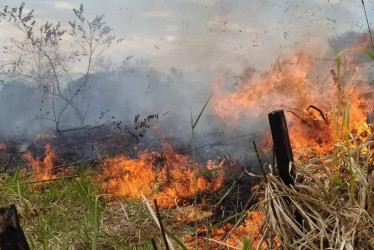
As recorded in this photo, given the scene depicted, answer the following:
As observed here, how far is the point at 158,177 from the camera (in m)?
5.66

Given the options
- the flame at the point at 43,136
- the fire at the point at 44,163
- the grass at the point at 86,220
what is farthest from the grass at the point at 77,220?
the flame at the point at 43,136

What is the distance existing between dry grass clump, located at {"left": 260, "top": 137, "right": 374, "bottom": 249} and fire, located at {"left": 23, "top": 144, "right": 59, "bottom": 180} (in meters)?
5.13

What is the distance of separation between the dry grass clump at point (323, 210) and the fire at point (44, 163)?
16.8ft

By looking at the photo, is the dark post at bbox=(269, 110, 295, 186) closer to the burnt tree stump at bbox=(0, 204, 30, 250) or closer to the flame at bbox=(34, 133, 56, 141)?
the burnt tree stump at bbox=(0, 204, 30, 250)

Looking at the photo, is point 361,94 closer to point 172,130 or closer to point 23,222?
point 172,130

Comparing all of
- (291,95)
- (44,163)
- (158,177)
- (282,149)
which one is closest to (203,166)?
(158,177)

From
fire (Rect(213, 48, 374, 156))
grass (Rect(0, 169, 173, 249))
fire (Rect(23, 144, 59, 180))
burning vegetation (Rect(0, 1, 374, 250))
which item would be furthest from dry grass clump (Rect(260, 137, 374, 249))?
fire (Rect(23, 144, 59, 180))

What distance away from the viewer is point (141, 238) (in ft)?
11.3

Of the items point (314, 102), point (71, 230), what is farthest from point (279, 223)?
point (314, 102)

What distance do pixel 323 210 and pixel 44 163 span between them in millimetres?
6234

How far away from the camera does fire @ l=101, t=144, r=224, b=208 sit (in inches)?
196

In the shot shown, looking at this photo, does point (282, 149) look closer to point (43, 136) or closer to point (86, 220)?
point (86, 220)

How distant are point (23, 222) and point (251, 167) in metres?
3.32

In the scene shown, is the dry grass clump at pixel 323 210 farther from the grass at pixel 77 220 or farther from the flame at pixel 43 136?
the flame at pixel 43 136
